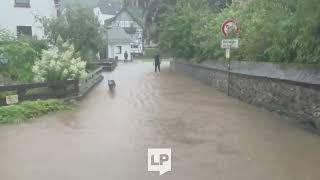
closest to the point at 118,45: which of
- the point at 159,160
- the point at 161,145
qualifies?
the point at 161,145

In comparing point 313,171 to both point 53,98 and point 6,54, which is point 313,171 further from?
point 6,54

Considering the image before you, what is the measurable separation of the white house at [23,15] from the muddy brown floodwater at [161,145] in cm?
2402

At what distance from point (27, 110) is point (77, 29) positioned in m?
22.4

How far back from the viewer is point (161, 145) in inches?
423

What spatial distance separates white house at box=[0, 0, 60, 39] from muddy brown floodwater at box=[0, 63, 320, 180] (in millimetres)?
24015

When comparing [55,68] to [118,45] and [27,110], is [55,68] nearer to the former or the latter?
[27,110]

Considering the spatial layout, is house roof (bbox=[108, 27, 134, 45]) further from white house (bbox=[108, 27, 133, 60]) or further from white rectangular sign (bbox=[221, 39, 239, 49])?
white rectangular sign (bbox=[221, 39, 239, 49])

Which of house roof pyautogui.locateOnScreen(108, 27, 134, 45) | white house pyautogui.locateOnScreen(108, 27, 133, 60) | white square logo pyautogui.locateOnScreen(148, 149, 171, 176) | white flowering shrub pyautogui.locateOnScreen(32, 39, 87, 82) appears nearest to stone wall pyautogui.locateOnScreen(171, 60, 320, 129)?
white square logo pyautogui.locateOnScreen(148, 149, 171, 176)

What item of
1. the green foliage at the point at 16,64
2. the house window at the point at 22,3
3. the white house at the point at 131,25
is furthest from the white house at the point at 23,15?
the white house at the point at 131,25

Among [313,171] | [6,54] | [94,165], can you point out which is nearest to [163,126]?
[94,165]

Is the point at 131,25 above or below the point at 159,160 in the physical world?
above

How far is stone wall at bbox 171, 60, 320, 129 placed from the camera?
12.8 metres

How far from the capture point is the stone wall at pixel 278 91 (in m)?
12.8

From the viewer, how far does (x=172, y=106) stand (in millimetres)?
18188
